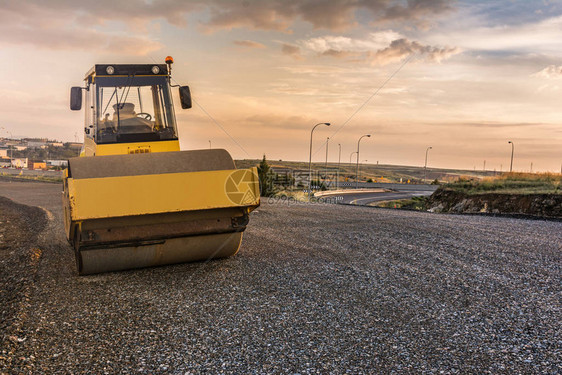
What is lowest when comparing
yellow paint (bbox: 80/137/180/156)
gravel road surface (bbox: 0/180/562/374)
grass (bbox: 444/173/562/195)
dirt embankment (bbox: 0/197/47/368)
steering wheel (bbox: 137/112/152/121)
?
dirt embankment (bbox: 0/197/47/368)

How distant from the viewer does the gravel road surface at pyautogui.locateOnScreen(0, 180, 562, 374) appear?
407cm

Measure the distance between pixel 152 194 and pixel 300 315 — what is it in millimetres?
2744

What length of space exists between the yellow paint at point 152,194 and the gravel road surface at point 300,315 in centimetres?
115

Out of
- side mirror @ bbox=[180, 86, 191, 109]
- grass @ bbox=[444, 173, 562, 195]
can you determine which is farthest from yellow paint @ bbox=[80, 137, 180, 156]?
grass @ bbox=[444, 173, 562, 195]

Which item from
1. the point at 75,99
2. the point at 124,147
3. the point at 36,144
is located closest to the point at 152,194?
the point at 124,147

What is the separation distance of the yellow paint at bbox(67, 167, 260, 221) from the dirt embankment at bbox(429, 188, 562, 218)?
57.0 ft

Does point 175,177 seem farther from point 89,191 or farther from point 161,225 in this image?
point 89,191

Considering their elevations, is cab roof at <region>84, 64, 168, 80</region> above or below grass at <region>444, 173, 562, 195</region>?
above

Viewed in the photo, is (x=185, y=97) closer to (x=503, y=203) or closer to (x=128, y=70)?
(x=128, y=70)

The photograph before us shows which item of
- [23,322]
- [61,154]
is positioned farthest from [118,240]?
[61,154]

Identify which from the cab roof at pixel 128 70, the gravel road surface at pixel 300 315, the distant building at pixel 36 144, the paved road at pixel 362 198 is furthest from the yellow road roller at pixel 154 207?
the distant building at pixel 36 144

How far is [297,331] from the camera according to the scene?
4707 mm

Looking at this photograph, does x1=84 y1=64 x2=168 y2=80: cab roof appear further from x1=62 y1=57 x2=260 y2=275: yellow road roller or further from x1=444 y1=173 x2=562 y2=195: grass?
x1=444 y1=173 x2=562 y2=195: grass

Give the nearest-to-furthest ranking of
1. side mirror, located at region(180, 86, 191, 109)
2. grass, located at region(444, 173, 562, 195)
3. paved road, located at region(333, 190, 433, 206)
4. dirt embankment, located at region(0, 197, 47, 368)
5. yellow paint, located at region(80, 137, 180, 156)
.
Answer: dirt embankment, located at region(0, 197, 47, 368) < yellow paint, located at region(80, 137, 180, 156) < side mirror, located at region(180, 86, 191, 109) < grass, located at region(444, 173, 562, 195) < paved road, located at region(333, 190, 433, 206)
